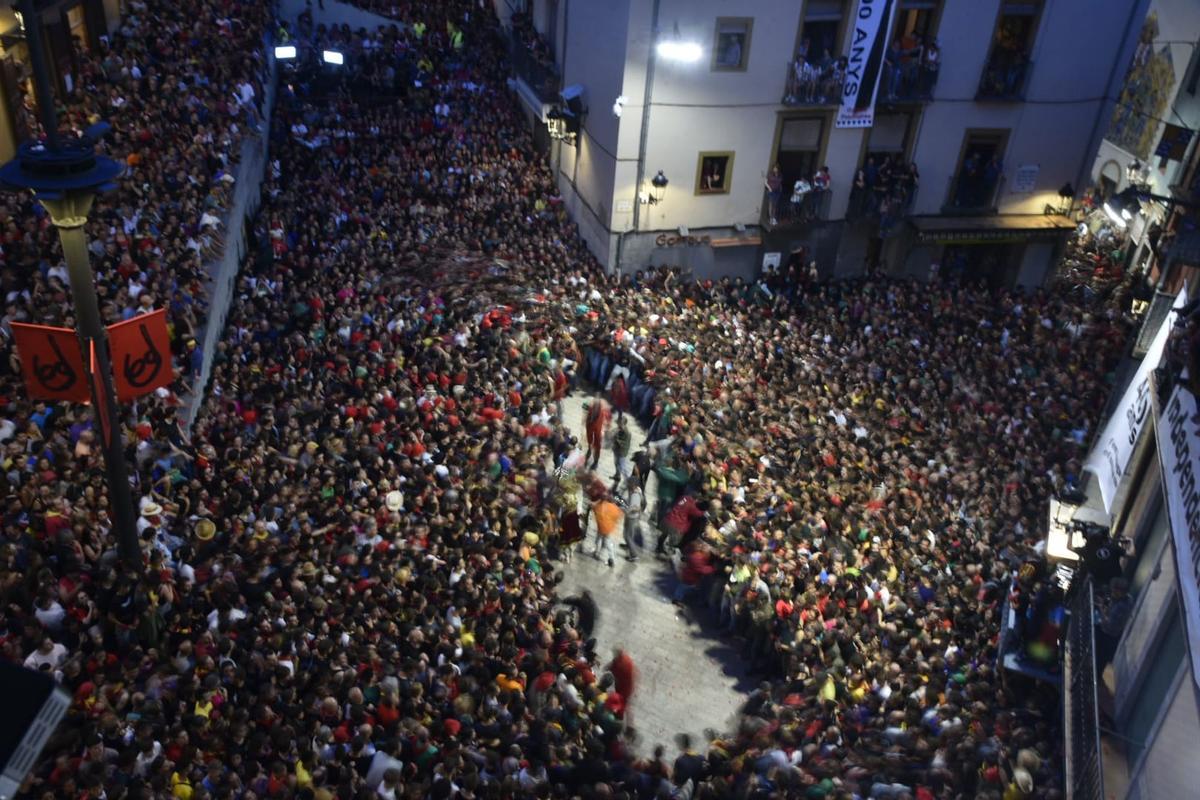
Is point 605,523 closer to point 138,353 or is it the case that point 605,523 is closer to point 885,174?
point 138,353

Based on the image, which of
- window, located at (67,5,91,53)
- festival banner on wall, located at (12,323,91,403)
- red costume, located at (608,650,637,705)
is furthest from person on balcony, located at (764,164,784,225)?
festival banner on wall, located at (12,323,91,403)

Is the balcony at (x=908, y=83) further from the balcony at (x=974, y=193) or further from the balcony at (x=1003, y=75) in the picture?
the balcony at (x=974, y=193)

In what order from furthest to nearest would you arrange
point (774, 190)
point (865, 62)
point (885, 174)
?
point (885, 174) < point (774, 190) < point (865, 62)

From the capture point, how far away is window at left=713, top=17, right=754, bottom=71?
21297 mm

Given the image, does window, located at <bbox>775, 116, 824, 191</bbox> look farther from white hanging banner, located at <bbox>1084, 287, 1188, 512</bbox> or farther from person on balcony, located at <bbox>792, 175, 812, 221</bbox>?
white hanging banner, located at <bbox>1084, 287, 1188, 512</bbox>

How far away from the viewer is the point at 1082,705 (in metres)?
10.6

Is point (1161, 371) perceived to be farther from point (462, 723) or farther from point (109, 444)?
point (109, 444)

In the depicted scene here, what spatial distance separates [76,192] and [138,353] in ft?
6.65

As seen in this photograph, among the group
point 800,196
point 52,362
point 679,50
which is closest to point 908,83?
point 800,196

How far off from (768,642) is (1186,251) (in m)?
10.9

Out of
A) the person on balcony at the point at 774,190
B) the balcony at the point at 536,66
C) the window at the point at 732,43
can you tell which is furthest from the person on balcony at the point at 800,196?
the balcony at the point at 536,66

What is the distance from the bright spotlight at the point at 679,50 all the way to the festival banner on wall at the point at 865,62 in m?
3.45

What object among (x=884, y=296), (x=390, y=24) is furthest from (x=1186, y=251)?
(x=390, y=24)

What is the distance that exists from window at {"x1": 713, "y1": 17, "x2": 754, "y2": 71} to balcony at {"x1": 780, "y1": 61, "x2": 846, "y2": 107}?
1.15 metres
